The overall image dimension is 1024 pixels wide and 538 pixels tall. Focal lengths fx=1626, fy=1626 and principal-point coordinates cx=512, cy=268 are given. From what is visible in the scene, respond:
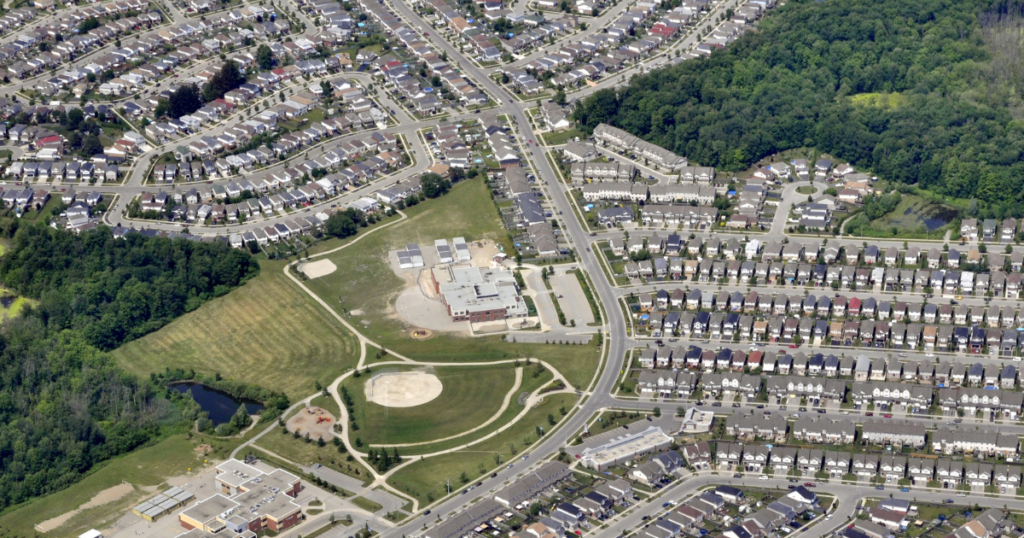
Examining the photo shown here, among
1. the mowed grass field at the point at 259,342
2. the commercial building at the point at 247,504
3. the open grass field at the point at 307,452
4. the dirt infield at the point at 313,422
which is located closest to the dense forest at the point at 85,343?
the mowed grass field at the point at 259,342

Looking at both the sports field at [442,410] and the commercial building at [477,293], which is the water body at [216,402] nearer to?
the sports field at [442,410]

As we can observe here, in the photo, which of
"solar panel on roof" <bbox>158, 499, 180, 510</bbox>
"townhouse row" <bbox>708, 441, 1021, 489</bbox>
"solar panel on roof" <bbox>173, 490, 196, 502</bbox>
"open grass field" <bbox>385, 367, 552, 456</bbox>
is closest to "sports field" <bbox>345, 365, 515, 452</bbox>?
"open grass field" <bbox>385, 367, 552, 456</bbox>

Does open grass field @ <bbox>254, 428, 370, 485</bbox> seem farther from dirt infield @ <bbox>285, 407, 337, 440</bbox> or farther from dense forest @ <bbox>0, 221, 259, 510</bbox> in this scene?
dense forest @ <bbox>0, 221, 259, 510</bbox>

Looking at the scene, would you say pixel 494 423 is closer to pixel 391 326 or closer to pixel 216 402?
pixel 391 326

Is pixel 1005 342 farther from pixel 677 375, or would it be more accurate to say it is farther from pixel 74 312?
pixel 74 312

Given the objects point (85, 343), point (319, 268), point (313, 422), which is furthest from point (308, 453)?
point (319, 268)

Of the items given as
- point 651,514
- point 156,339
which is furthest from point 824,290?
point 156,339
